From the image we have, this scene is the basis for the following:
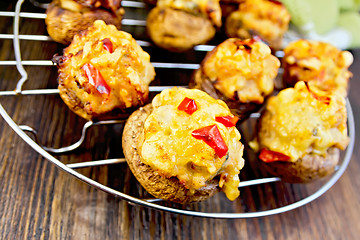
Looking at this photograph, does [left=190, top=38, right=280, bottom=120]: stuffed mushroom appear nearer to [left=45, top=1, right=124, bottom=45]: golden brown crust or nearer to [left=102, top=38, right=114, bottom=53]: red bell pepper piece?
[left=102, top=38, right=114, bottom=53]: red bell pepper piece

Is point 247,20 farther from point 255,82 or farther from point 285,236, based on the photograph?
point 285,236

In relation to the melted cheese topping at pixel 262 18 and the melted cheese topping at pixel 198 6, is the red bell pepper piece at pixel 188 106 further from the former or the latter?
the melted cheese topping at pixel 262 18

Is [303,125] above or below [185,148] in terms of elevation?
below

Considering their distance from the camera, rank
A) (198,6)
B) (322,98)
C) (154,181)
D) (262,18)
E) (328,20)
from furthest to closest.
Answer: (328,20) < (262,18) < (198,6) < (322,98) < (154,181)

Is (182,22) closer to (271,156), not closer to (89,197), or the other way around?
(271,156)

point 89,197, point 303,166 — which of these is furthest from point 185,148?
point 303,166

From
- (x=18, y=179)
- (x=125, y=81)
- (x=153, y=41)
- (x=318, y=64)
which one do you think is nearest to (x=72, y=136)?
(x=18, y=179)

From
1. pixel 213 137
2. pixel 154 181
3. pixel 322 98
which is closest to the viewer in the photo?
pixel 213 137

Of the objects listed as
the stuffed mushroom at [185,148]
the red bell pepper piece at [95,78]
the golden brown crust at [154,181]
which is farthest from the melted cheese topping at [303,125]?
the red bell pepper piece at [95,78]
